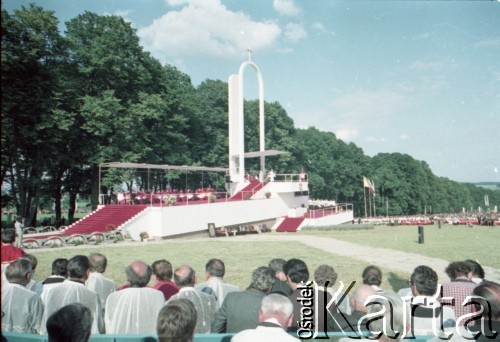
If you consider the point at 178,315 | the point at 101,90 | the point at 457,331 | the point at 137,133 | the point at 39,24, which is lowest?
the point at 457,331

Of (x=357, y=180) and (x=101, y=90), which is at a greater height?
Result: (x=101, y=90)

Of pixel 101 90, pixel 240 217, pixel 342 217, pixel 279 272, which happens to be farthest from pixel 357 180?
pixel 279 272

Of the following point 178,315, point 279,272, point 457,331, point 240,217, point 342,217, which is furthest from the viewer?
point 342,217

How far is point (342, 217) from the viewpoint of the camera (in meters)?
40.7

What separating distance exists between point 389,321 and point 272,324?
0.91 metres

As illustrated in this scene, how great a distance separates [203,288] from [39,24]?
1031 inches

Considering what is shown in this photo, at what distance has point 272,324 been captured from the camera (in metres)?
3.13

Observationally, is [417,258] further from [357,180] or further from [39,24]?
[357,180]

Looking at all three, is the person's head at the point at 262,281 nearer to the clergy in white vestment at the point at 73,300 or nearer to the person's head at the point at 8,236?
the clergy in white vestment at the point at 73,300

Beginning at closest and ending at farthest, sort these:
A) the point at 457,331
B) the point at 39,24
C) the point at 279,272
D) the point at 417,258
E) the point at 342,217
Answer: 1. the point at 457,331
2. the point at 279,272
3. the point at 417,258
4. the point at 39,24
5. the point at 342,217

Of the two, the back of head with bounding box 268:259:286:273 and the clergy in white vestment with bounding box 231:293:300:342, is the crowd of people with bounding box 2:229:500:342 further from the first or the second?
the back of head with bounding box 268:259:286:273

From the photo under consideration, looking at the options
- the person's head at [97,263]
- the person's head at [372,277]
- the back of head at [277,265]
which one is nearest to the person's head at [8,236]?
the person's head at [97,263]

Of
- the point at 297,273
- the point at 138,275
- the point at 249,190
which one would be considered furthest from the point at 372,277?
the point at 249,190

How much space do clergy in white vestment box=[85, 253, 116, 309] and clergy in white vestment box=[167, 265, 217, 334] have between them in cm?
142
